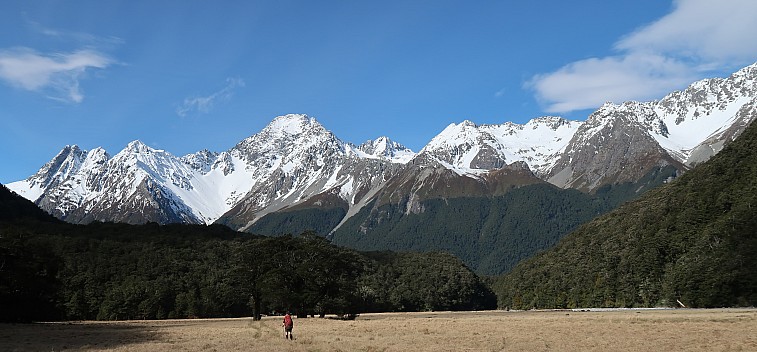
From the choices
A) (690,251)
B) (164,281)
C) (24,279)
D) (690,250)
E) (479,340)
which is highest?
(164,281)

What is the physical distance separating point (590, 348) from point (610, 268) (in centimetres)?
14521

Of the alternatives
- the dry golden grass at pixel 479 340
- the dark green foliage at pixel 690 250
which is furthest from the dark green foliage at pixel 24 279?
the dark green foliage at pixel 690 250

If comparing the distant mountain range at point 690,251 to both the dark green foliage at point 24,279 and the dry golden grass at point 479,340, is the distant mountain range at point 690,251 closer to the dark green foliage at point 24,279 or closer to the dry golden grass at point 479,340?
the dry golden grass at point 479,340

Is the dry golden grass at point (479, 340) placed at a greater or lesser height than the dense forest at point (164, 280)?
lesser

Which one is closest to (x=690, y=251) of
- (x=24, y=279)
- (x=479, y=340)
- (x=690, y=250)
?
(x=690, y=250)

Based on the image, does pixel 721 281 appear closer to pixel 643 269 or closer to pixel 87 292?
pixel 643 269

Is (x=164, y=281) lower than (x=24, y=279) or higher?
higher

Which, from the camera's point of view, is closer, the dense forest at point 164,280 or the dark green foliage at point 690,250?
the dense forest at point 164,280

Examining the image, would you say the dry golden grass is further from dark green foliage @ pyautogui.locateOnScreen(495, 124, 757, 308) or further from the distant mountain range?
the distant mountain range

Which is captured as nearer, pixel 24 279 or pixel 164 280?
pixel 24 279

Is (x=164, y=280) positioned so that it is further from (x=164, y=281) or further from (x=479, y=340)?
(x=479, y=340)

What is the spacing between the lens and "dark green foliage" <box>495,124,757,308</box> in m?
120

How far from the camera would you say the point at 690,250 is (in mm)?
145750

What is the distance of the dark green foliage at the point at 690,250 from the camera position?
120 metres
